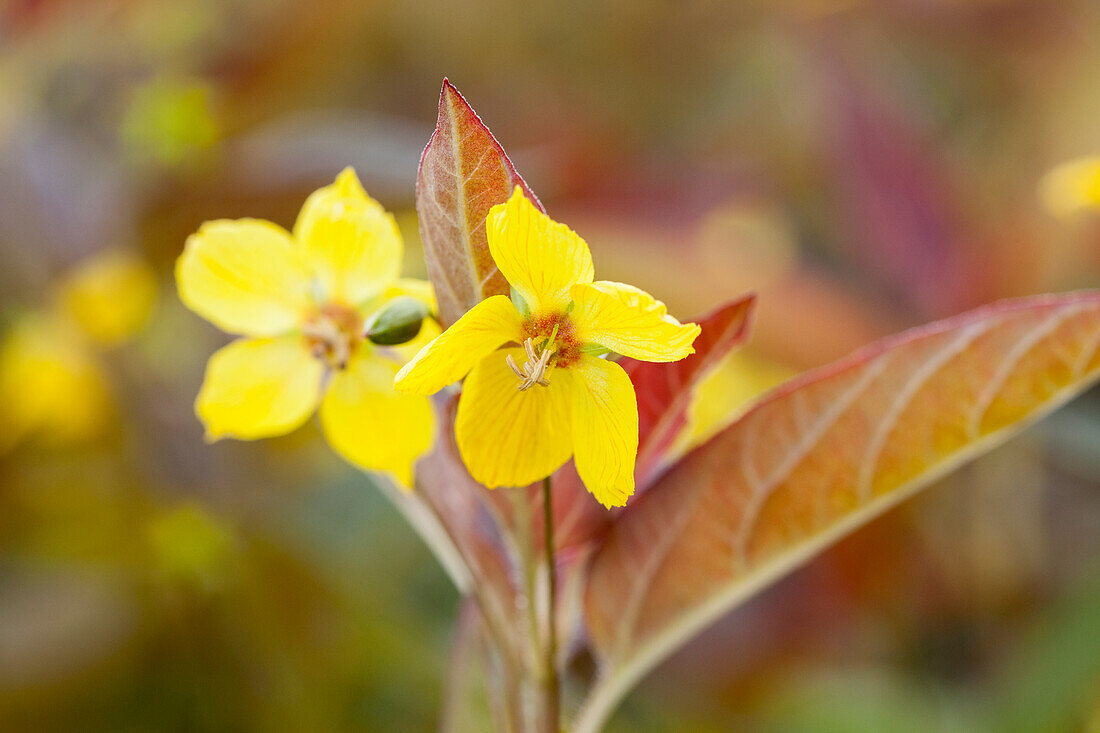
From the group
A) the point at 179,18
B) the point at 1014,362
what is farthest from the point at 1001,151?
the point at 179,18

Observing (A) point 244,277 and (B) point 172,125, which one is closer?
(A) point 244,277

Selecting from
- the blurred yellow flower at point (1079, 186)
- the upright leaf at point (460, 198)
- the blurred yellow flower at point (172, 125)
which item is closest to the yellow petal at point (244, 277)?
the upright leaf at point (460, 198)

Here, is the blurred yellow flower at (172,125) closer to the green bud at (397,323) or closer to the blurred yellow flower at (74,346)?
the blurred yellow flower at (74,346)

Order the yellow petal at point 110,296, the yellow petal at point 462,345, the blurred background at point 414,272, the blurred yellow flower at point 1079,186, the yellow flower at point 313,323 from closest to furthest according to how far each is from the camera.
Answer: the yellow petal at point 462,345 → the yellow flower at point 313,323 → the blurred yellow flower at point 1079,186 → the blurred background at point 414,272 → the yellow petal at point 110,296

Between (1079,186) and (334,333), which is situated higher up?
(334,333)

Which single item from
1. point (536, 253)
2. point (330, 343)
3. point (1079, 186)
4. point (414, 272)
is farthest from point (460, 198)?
point (414, 272)

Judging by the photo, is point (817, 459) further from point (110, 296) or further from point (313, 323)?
point (110, 296)

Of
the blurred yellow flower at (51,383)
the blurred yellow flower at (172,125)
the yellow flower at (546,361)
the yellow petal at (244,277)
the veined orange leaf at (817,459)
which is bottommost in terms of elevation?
the veined orange leaf at (817,459)
